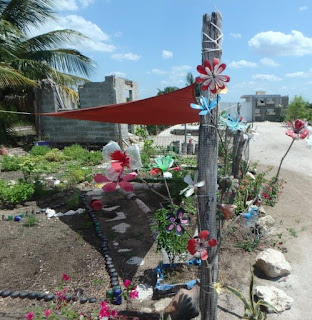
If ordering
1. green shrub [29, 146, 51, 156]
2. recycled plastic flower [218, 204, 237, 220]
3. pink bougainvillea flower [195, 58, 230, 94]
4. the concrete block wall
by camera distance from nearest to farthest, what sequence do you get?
1. pink bougainvillea flower [195, 58, 230, 94]
2. recycled plastic flower [218, 204, 237, 220]
3. green shrub [29, 146, 51, 156]
4. the concrete block wall

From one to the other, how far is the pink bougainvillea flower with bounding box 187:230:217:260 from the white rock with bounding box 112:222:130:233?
227 cm

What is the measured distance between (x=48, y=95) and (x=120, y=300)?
8.97 m

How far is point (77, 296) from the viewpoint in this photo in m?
2.37

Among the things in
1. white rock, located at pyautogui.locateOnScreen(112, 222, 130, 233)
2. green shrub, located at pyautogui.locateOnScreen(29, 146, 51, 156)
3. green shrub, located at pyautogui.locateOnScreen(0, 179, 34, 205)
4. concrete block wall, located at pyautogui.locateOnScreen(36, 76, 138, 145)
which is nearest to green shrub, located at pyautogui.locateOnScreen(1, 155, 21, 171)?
green shrub, located at pyautogui.locateOnScreen(29, 146, 51, 156)

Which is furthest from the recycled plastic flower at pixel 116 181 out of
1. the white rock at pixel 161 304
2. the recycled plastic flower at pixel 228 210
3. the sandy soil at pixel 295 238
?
the sandy soil at pixel 295 238

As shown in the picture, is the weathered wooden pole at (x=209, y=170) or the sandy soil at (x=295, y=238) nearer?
the weathered wooden pole at (x=209, y=170)

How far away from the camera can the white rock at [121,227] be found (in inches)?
146

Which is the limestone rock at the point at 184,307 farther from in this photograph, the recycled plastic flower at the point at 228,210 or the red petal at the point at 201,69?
the red petal at the point at 201,69

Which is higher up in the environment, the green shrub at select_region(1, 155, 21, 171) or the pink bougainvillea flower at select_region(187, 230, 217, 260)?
the pink bougainvillea flower at select_region(187, 230, 217, 260)

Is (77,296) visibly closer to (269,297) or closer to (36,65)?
(269,297)

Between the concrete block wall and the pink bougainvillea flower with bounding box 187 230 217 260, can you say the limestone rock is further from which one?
the concrete block wall

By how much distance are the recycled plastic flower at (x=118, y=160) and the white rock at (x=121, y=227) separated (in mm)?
2229

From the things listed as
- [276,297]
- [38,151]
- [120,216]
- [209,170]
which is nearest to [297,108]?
[38,151]

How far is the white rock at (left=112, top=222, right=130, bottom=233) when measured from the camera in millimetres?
3711
